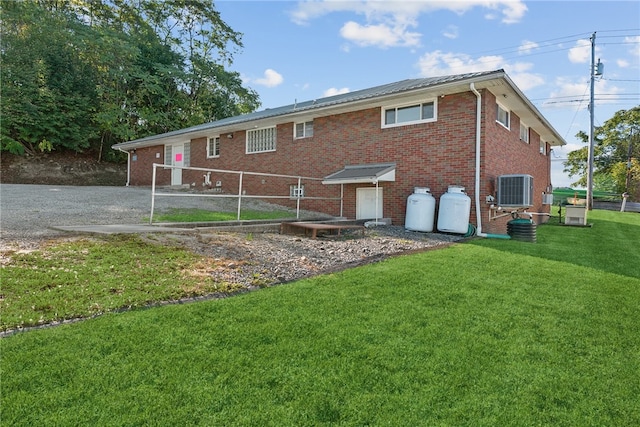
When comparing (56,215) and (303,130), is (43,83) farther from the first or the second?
(56,215)

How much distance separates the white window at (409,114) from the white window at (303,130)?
3016mm

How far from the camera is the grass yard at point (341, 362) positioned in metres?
1.89

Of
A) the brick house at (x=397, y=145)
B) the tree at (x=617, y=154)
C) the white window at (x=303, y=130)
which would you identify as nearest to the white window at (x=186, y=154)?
the brick house at (x=397, y=145)

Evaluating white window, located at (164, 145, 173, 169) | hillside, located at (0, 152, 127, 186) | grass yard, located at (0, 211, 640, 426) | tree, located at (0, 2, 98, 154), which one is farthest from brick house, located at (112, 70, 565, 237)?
tree, located at (0, 2, 98, 154)

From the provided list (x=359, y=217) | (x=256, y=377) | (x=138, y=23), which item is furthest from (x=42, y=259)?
(x=138, y=23)

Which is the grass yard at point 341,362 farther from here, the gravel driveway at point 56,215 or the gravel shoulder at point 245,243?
the gravel driveway at point 56,215

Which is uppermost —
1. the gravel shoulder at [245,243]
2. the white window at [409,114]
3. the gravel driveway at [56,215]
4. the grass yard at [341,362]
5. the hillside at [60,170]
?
the white window at [409,114]

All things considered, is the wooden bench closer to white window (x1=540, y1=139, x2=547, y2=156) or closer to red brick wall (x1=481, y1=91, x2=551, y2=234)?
red brick wall (x1=481, y1=91, x2=551, y2=234)

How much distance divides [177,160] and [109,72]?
10433mm

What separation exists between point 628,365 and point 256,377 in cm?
256

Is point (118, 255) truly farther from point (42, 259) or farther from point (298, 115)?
point (298, 115)

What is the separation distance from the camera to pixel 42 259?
4156 millimetres

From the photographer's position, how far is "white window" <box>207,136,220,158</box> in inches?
636

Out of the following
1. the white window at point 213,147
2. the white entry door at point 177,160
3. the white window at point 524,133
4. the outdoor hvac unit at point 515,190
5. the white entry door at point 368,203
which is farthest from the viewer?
the white entry door at point 177,160
